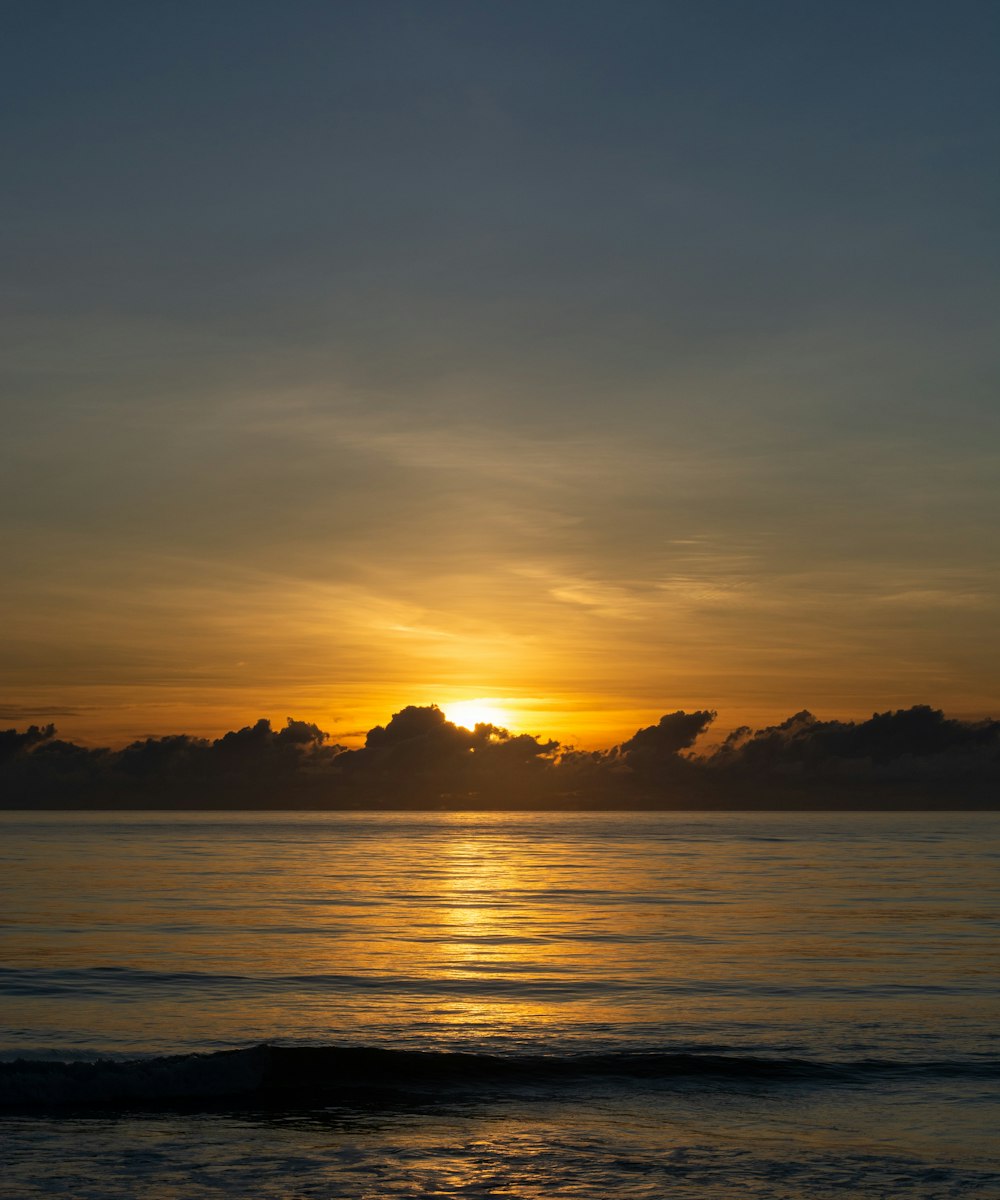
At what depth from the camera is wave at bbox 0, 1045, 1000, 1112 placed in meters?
26.2

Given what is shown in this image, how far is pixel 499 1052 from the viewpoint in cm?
3039

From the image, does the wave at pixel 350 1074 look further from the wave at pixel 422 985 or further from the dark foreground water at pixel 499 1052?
the wave at pixel 422 985

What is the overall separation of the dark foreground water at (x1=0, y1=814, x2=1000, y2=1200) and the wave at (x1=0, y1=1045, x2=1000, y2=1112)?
0.09m

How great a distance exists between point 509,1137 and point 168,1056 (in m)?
10.6

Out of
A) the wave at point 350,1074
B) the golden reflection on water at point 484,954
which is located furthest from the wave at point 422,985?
the wave at point 350,1074

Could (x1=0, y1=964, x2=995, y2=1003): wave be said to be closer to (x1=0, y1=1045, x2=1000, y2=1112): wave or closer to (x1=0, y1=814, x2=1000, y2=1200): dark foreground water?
(x1=0, y1=814, x2=1000, y2=1200): dark foreground water

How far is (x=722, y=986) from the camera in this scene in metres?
40.8

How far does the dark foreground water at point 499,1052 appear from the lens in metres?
20.4

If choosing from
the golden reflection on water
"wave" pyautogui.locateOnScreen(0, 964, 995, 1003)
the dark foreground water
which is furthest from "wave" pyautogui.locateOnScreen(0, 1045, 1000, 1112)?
"wave" pyautogui.locateOnScreen(0, 964, 995, 1003)

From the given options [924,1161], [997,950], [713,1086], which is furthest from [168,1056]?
[997,950]

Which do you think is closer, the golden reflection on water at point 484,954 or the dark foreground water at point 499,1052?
the dark foreground water at point 499,1052

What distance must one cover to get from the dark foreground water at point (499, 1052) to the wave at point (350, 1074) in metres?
0.09

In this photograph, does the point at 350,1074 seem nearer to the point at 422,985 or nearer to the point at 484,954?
the point at 422,985

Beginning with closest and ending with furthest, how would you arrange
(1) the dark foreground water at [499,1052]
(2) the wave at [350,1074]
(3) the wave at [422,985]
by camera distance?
(1) the dark foreground water at [499,1052], (2) the wave at [350,1074], (3) the wave at [422,985]
